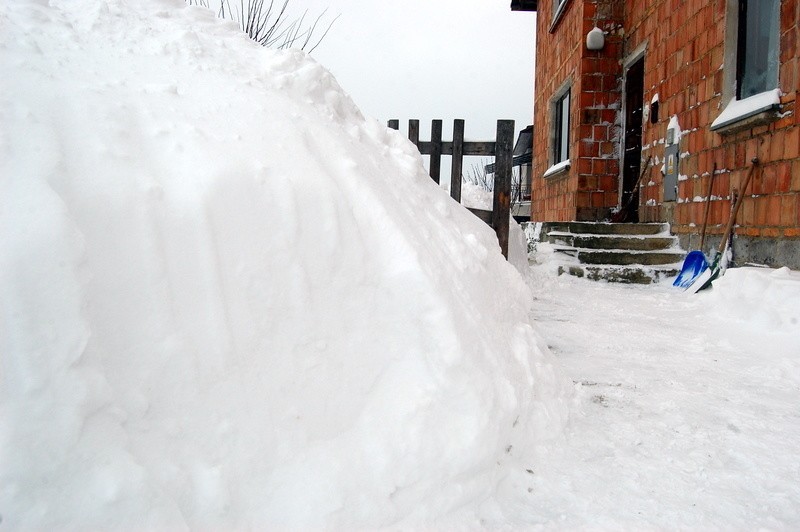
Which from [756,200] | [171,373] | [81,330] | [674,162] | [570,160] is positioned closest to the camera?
[81,330]

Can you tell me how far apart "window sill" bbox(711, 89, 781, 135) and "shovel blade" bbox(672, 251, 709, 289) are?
3.73 feet

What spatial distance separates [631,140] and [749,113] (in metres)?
3.02

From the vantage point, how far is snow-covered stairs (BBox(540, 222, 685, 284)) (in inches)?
209

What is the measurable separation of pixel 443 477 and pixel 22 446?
0.96 meters

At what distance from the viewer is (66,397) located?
3.47ft

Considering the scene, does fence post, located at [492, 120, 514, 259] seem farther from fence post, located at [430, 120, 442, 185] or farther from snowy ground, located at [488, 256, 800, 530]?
snowy ground, located at [488, 256, 800, 530]

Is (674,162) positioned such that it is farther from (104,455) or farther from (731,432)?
(104,455)

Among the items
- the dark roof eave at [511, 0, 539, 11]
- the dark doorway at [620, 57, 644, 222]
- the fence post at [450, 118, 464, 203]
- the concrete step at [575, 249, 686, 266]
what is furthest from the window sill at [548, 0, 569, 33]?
the fence post at [450, 118, 464, 203]

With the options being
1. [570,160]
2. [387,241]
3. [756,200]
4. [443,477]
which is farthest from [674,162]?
[443,477]

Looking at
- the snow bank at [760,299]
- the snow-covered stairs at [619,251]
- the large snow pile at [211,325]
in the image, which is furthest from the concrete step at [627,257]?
the large snow pile at [211,325]

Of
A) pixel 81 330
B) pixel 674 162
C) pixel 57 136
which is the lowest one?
pixel 81 330

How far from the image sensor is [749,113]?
3.93 meters

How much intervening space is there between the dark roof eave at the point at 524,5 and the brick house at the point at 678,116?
1.78 meters

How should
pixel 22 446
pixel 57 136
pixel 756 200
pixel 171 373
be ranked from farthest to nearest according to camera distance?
pixel 756 200 < pixel 57 136 < pixel 171 373 < pixel 22 446
